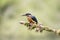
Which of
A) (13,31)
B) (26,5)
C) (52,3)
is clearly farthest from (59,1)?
(13,31)

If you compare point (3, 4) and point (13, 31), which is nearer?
point (13, 31)

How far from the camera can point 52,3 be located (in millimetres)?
7660

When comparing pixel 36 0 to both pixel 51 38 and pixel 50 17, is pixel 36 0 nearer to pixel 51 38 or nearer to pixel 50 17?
pixel 50 17

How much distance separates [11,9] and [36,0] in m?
0.76

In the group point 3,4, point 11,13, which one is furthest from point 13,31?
point 3,4

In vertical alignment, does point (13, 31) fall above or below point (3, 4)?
below

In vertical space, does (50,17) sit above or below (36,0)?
below

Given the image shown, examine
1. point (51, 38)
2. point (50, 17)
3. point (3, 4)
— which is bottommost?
point (51, 38)

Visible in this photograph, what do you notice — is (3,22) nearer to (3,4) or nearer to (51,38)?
(3,4)

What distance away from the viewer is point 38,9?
25.7 feet

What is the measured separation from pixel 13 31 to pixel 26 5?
2.51ft

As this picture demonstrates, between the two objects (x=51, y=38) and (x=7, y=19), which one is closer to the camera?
(x=51, y=38)

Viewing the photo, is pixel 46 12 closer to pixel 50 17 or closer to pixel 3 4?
pixel 50 17

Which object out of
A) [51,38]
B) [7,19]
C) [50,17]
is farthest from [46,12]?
[7,19]
